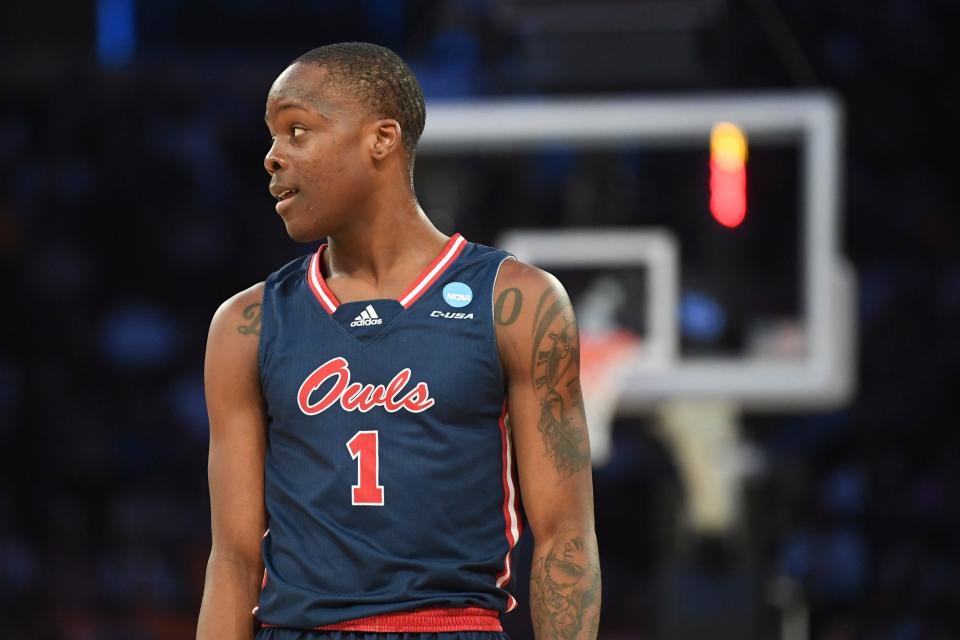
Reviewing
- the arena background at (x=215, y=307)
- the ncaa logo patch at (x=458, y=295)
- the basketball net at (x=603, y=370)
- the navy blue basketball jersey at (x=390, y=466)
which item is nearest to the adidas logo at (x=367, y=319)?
the navy blue basketball jersey at (x=390, y=466)

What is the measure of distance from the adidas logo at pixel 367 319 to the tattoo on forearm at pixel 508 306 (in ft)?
0.62

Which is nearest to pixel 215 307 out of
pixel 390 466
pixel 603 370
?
pixel 603 370

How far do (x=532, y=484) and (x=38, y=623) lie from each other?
295 inches

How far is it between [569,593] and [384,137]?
0.80 m

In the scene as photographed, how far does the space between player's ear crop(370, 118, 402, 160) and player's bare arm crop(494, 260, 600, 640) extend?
31 cm

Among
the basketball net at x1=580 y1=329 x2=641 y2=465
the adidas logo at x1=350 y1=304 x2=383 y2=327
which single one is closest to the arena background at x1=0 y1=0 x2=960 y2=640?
the basketball net at x1=580 y1=329 x2=641 y2=465

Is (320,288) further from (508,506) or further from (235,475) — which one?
(508,506)

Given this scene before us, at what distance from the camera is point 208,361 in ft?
8.34

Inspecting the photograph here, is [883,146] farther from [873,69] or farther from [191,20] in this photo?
[191,20]

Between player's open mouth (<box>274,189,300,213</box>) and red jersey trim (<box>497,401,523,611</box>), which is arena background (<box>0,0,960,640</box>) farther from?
player's open mouth (<box>274,189,300,213</box>)

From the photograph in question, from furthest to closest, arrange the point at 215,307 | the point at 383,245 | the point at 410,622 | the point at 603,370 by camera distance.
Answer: the point at 215,307
the point at 603,370
the point at 383,245
the point at 410,622

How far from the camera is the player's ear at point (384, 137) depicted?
99.2 inches

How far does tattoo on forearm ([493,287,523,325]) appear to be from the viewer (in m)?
2.46

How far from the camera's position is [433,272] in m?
2.53
